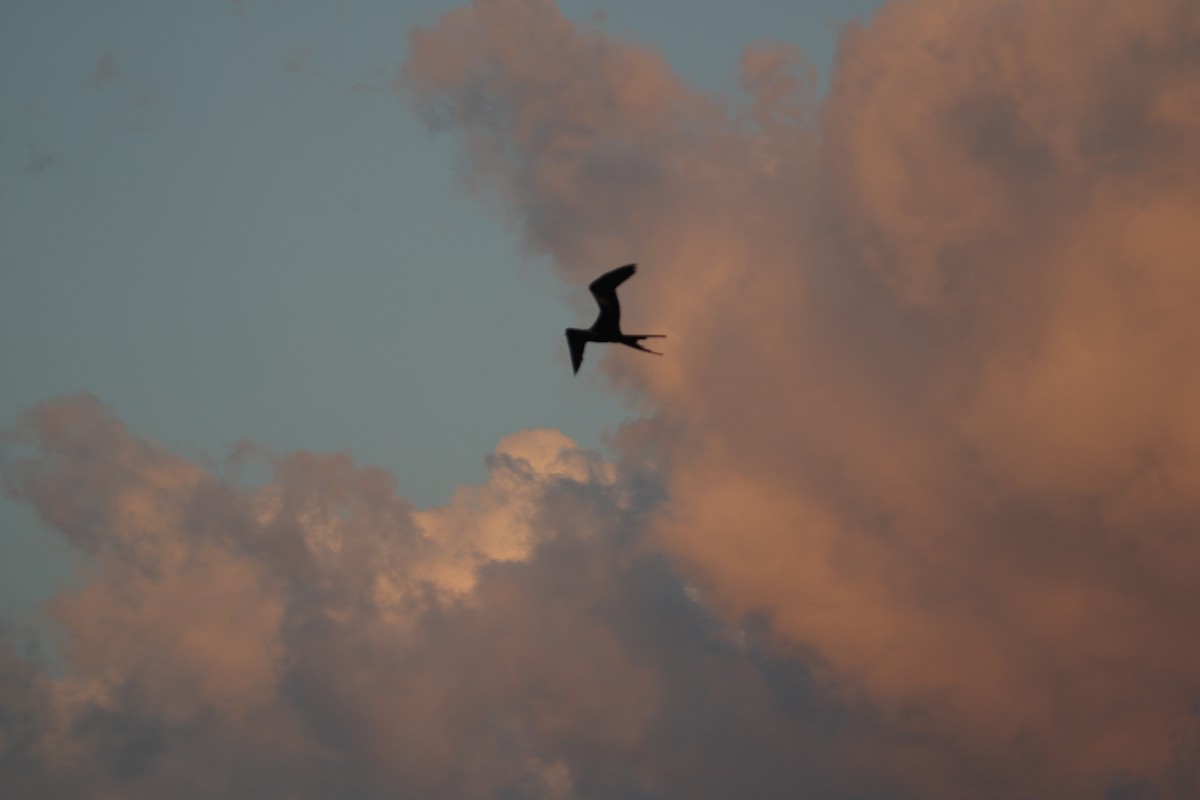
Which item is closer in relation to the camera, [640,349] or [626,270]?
[626,270]

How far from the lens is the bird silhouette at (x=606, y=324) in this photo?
41906mm

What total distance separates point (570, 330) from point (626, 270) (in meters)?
4.71

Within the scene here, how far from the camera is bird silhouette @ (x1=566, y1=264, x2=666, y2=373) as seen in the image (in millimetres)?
41906

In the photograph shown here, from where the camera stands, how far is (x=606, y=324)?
4384 cm

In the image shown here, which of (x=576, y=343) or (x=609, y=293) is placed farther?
(x=576, y=343)

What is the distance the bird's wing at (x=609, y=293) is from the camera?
41812 millimetres

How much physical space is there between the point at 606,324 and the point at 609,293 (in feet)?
6.49

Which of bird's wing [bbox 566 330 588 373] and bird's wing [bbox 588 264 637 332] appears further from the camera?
bird's wing [bbox 566 330 588 373]

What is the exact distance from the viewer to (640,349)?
44.7 m

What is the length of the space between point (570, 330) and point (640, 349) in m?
3.43

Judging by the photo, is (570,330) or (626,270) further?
(570,330)

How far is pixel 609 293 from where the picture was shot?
42312 millimetres

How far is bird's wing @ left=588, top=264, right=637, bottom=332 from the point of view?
41812 mm

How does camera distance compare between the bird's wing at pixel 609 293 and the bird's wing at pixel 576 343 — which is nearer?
the bird's wing at pixel 609 293
